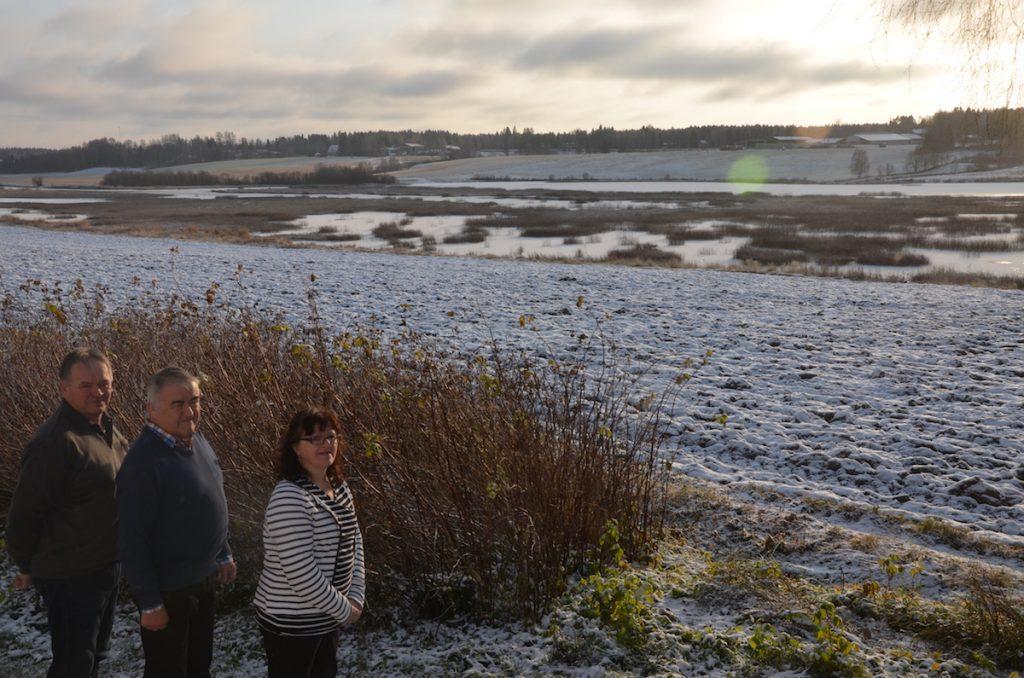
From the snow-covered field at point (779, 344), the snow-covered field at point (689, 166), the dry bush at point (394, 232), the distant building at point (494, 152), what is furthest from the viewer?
the distant building at point (494, 152)

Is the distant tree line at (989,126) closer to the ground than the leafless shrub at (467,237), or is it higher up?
higher up

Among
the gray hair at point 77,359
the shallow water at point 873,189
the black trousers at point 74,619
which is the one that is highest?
the shallow water at point 873,189

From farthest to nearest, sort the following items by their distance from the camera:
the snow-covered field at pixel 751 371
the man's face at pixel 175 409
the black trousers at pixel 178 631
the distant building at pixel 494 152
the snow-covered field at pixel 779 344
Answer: the distant building at pixel 494 152, the snow-covered field at pixel 779 344, the snow-covered field at pixel 751 371, the black trousers at pixel 178 631, the man's face at pixel 175 409

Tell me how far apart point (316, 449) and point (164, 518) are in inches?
31.7

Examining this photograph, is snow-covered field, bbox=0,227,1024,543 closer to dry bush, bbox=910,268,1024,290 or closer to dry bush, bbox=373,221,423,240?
dry bush, bbox=910,268,1024,290

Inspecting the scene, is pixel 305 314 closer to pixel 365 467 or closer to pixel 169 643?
pixel 365 467

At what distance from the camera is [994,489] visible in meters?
6.89

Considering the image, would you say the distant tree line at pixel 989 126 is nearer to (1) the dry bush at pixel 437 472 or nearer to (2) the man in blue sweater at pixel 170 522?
(1) the dry bush at pixel 437 472

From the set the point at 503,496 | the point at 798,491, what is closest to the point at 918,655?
the point at 503,496

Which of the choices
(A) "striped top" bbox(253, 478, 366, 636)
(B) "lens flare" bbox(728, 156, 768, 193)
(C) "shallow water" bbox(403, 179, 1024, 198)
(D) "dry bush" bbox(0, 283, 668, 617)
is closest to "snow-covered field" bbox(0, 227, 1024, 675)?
(D) "dry bush" bbox(0, 283, 668, 617)

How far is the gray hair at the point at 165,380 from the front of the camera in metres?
3.21

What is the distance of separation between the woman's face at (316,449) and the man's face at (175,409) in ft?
1.91

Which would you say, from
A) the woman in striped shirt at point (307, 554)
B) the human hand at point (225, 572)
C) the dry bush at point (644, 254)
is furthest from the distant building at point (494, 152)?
the woman in striped shirt at point (307, 554)

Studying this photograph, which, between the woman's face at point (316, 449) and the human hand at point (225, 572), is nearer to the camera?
the woman's face at point (316, 449)
